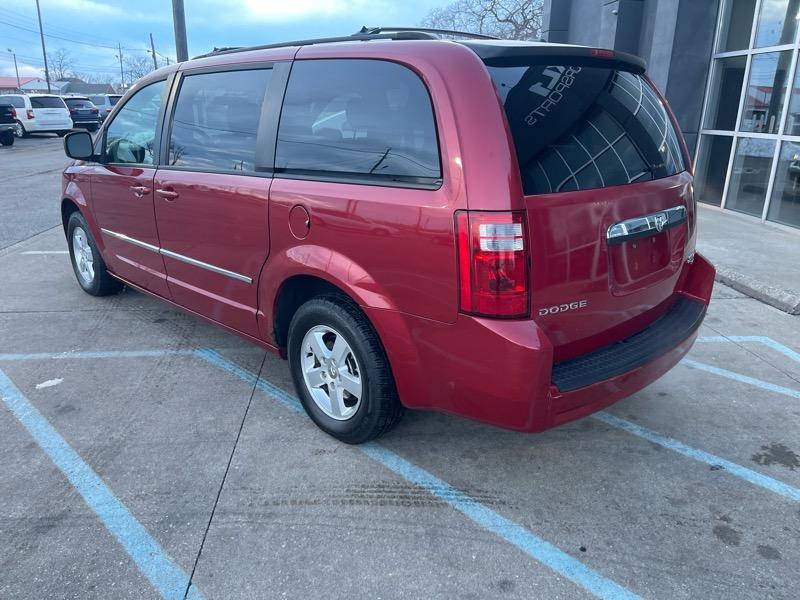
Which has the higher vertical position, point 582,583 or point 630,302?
point 630,302

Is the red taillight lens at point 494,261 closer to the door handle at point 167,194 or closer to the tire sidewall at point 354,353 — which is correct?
the tire sidewall at point 354,353

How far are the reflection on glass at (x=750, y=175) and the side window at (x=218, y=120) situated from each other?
7978mm

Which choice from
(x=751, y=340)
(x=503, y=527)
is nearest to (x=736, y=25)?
(x=751, y=340)

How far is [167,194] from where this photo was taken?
12.5ft

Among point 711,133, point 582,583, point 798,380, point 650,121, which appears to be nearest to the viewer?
point 582,583

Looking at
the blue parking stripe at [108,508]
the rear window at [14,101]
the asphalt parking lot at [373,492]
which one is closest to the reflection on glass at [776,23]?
the asphalt parking lot at [373,492]

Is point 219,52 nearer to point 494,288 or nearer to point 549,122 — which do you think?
point 549,122

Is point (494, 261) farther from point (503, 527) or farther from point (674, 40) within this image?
point (674, 40)

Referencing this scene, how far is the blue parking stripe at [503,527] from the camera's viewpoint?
2.27 m

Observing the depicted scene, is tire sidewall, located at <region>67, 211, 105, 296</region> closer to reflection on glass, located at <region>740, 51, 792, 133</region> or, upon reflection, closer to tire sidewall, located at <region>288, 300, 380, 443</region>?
tire sidewall, located at <region>288, 300, 380, 443</region>

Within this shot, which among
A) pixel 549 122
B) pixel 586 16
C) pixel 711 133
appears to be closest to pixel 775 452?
pixel 549 122

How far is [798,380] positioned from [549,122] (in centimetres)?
274

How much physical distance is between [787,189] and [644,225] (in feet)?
23.5

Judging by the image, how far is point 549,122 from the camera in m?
2.48
